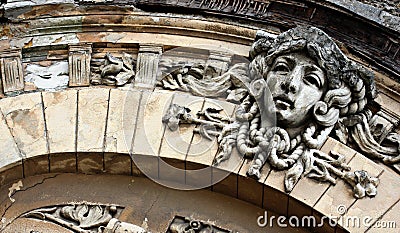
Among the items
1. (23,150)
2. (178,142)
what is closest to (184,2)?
(178,142)

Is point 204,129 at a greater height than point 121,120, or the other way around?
point 204,129

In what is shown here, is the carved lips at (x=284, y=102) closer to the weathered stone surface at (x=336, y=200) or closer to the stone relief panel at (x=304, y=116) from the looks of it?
the stone relief panel at (x=304, y=116)

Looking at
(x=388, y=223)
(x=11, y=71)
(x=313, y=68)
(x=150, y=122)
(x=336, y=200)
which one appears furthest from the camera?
(x=11, y=71)

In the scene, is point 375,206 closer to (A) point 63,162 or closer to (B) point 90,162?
(B) point 90,162

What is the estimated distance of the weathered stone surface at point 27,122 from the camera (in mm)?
5844

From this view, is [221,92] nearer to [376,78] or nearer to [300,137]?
[300,137]

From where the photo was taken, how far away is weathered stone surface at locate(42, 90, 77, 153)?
5.88 m

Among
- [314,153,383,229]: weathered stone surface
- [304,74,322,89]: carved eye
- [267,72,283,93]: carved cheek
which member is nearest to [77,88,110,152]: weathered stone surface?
[267,72,283,93]: carved cheek

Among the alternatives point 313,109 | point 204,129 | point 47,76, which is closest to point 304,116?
point 313,109

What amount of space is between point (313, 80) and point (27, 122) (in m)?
1.92

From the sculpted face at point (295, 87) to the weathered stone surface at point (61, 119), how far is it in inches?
52.7

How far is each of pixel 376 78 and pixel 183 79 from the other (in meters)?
1.34

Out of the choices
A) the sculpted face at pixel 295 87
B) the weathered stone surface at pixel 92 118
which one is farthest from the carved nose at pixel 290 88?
the weathered stone surface at pixel 92 118

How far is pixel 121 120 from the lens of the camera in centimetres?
601
